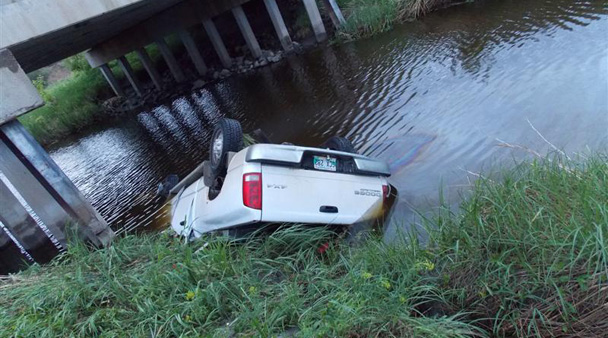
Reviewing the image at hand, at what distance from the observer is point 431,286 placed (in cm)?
266

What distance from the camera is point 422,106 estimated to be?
23.5 ft

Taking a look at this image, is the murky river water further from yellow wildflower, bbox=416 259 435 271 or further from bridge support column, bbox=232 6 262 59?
bridge support column, bbox=232 6 262 59

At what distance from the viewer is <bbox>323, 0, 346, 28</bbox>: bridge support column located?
1402 cm

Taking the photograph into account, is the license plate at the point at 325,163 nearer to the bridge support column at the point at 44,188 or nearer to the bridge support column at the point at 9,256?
the bridge support column at the point at 44,188

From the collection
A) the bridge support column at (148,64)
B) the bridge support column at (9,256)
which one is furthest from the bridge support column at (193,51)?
the bridge support column at (9,256)

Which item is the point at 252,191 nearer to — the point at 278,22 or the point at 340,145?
the point at 340,145

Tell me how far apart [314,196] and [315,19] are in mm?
11925

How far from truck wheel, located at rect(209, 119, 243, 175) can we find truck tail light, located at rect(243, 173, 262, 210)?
820mm

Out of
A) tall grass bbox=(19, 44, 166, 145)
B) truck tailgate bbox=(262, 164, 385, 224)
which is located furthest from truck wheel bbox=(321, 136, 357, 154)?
tall grass bbox=(19, 44, 166, 145)

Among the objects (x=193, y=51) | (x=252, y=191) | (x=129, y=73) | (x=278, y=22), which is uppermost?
(x=129, y=73)

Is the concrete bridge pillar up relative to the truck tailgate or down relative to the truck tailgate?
up

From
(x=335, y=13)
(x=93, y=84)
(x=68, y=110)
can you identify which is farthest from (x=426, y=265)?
(x=93, y=84)

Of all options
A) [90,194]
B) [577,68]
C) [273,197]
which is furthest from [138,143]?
[577,68]

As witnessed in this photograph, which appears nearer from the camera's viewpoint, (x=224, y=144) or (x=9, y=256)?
(x=224, y=144)
